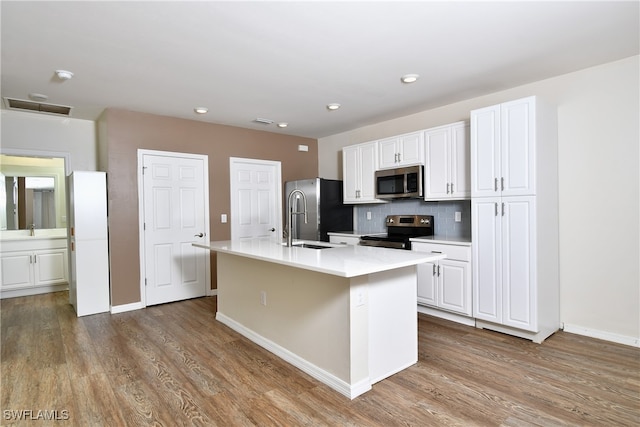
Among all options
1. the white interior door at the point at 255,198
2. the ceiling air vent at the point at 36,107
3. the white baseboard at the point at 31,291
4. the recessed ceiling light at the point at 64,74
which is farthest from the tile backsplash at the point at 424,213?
the white baseboard at the point at 31,291

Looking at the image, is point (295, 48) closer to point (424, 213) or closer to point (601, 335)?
point (424, 213)

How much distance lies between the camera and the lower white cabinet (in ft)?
11.4

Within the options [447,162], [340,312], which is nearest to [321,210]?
[447,162]

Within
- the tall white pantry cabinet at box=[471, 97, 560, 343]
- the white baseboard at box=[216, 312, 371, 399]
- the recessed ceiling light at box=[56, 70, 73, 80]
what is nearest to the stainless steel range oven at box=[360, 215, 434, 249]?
the tall white pantry cabinet at box=[471, 97, 560, 343]

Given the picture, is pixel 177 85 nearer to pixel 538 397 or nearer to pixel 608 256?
→ pixel 538 397

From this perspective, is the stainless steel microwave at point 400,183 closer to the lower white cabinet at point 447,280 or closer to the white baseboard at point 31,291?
the lower white cabinet at point 447,280

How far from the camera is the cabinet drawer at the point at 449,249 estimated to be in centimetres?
347

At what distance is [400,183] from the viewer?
4309mm

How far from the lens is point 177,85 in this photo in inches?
134

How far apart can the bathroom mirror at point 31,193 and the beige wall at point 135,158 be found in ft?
5.23

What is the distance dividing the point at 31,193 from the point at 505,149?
6.54m

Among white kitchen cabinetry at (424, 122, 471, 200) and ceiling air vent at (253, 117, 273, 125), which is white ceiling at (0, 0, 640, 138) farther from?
ceiling air vent at (253, 117, 273, 125)

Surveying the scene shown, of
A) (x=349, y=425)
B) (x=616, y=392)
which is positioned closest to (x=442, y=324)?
(x=616, y=392)

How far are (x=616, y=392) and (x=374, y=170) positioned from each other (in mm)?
3209
